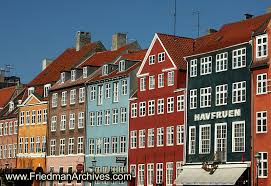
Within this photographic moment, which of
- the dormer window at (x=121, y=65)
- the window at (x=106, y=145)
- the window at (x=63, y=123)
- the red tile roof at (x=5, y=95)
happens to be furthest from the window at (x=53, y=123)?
the red tile roof at (x=5, y=95)

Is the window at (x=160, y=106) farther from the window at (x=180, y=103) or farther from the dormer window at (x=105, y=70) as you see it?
the dormer window at (x=105, y=70)

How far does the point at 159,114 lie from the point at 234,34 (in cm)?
1082

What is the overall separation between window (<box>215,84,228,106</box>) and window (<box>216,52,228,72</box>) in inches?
57.1

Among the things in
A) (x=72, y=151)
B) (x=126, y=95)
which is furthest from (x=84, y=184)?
(x=126, y=95)

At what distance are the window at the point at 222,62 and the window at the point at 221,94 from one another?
4.76 feet

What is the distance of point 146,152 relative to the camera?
6944 centimetres

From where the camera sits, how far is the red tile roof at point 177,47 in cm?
6662

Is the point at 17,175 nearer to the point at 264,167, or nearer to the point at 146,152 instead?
the point at 146,152

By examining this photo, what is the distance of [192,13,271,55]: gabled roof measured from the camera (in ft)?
192

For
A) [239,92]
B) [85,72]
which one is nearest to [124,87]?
[85,72]

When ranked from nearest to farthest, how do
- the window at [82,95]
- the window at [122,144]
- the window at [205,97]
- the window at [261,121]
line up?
the window at [261,121]
the window at [205,97]
the window at [122,144]
the window at [82,95]

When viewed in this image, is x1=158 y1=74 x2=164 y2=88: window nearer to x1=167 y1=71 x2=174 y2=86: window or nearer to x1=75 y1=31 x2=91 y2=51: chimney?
x1=167 y1=71 x2=174 y2=86: window

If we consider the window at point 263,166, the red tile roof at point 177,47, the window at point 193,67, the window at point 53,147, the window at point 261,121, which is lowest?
the window at point 263,166

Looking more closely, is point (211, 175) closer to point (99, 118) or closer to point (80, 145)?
point (99, 118)
